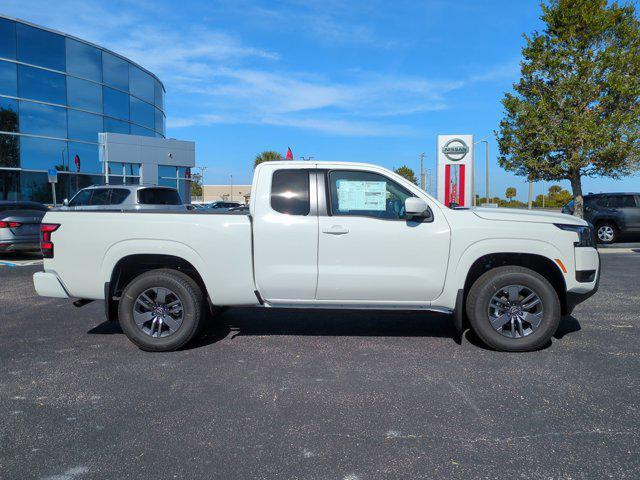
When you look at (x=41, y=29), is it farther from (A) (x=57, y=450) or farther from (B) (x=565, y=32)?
(A) (x=57, y=450)

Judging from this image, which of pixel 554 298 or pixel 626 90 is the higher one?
pixel 626 90

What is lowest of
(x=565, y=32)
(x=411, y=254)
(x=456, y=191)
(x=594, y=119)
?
(x=411, y=254)

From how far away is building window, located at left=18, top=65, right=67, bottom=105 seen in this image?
23.9 metres

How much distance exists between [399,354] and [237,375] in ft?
Answer: 5.35

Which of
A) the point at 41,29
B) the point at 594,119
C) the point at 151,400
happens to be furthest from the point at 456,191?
the point at 41,29

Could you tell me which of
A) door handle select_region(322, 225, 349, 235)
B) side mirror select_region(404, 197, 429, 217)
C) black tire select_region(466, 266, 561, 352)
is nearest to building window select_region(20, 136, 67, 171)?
door handle select_region(322, 225, 349, 235)

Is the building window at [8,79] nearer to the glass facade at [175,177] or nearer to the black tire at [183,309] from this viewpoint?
the glass facade at [175,177]

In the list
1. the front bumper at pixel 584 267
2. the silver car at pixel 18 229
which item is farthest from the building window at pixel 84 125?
the front bumper at pixel 584 267

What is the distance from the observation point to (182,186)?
3409cm

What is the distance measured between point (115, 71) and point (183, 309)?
2883 cm

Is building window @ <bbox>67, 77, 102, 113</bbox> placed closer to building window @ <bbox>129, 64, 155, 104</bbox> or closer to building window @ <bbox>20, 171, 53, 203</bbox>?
building window @ <bbox>129, 64, 155, 104</bbox>

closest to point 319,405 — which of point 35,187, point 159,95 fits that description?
point 35,187

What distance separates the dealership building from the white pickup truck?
17.4 m

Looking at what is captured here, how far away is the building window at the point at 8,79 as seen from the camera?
75.4 feet
